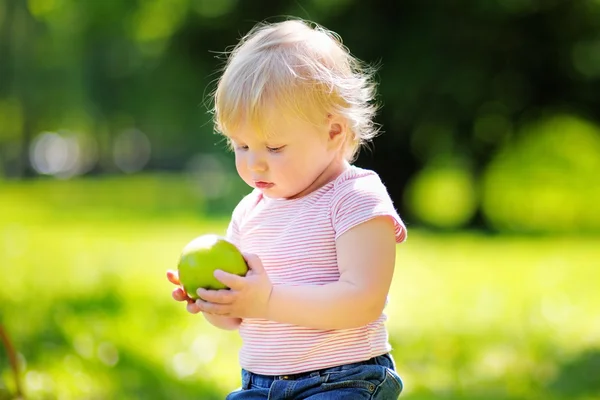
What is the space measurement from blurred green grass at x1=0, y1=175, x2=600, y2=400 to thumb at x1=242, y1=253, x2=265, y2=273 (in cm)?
118

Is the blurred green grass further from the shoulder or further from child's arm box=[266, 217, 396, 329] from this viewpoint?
the shoulder

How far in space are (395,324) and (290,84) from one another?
4.39 metres

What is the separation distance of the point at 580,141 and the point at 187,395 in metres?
26.4

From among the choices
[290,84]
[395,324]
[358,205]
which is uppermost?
[290,84]

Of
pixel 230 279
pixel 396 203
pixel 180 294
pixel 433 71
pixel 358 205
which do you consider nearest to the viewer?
pixel 230 279

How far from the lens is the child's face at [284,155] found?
262cm

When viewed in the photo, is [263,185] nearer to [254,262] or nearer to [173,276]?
[254,262]

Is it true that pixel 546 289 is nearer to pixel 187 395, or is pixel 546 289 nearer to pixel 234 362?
pixel 234 362

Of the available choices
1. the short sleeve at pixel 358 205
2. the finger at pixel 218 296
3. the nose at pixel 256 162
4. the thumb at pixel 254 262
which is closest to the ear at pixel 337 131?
the short sleeve at pixel 358 205

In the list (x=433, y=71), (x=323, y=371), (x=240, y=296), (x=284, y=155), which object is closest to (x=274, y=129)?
(x=284, y=155)

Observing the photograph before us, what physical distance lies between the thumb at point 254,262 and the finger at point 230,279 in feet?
0.24

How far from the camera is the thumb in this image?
100 inches

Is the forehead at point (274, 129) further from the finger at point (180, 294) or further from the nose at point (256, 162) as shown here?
the finger at point (180, 294)

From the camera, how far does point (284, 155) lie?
2.63 metres
